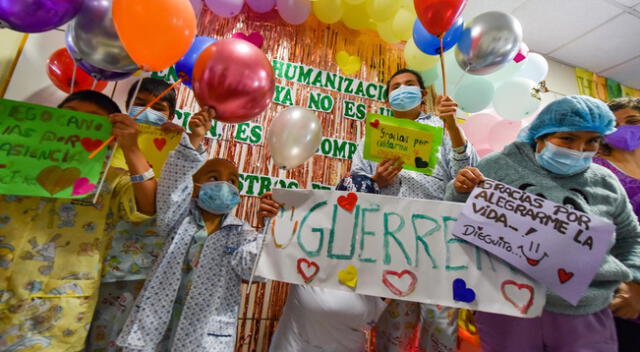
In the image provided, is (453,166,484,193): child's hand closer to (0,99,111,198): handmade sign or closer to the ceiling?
(0,99,111,198): handmade sign

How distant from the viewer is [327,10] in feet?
8.12

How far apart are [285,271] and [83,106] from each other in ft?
3.97

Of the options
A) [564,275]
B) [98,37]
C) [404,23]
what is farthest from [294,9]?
[564,275]

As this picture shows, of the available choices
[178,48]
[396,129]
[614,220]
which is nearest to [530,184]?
[614,220]

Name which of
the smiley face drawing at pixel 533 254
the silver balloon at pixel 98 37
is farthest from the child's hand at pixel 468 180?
the silver balloon at pixel 98 37

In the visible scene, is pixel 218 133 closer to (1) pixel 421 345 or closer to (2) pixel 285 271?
(2) pixel 285 271

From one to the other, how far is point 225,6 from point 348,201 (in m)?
1.86

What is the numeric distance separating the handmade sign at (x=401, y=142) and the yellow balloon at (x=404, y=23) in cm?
133

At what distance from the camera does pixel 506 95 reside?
2428mm

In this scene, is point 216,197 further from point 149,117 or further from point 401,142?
point 401,142

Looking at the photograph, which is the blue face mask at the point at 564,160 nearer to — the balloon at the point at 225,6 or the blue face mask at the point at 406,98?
the blue face mask at the point at 406,98

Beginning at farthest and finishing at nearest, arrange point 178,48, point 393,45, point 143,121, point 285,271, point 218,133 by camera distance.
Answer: point 393,45 < point 218,133 < point 143,121 < point 178,48 < point 285,271

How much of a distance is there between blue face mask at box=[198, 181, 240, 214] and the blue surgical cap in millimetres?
1484

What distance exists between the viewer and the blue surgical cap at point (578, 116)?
1.23m
